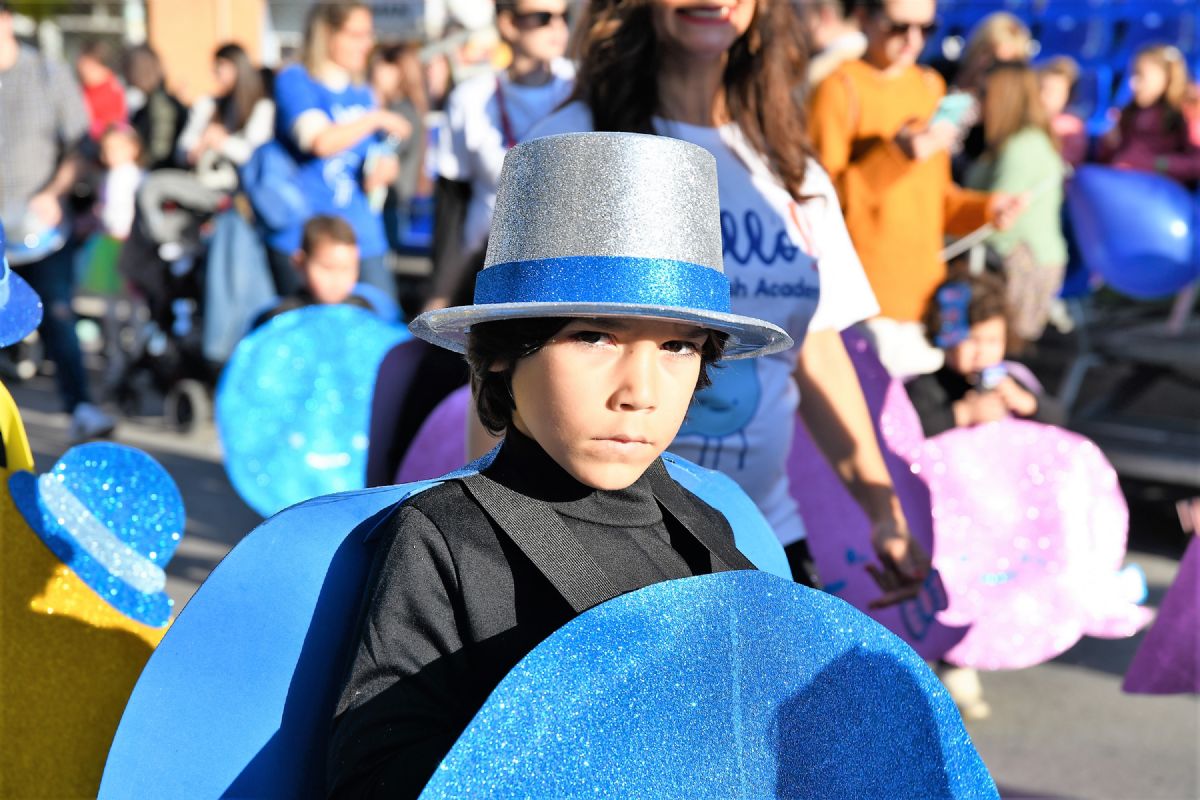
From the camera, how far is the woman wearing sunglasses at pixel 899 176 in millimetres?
4758

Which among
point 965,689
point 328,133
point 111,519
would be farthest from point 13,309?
point 328,133

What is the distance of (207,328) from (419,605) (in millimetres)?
5942

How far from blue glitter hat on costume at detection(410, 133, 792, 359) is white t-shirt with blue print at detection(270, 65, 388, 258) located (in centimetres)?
460

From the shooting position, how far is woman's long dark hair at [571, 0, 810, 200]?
2.52 metres

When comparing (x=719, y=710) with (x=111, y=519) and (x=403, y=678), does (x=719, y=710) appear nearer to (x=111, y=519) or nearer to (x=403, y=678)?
(x=403, y=678)

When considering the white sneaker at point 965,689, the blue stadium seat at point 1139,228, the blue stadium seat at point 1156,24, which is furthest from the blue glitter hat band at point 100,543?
the blue stadium seat at point 1156,24

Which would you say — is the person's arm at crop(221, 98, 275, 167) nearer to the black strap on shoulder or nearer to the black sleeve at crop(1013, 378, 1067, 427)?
the black sleeve at crop(1013, 378, 1067, 427)

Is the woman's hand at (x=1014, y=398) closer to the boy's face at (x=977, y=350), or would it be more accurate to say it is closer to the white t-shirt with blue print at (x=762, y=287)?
the boy's face at (x=977, y=350)

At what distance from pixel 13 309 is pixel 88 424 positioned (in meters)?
5.22

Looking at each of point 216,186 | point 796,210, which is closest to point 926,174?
point 796,210

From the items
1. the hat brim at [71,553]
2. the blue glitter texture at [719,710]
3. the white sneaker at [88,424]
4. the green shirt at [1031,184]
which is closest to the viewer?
the blue glitter texture at [719,710]

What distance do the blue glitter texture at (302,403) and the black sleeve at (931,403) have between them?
5.56 feet

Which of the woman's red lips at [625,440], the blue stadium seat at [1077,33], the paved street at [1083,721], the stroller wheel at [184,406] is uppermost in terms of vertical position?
the woman's red lips at [625,440]

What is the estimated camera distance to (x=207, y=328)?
7.13 metres
